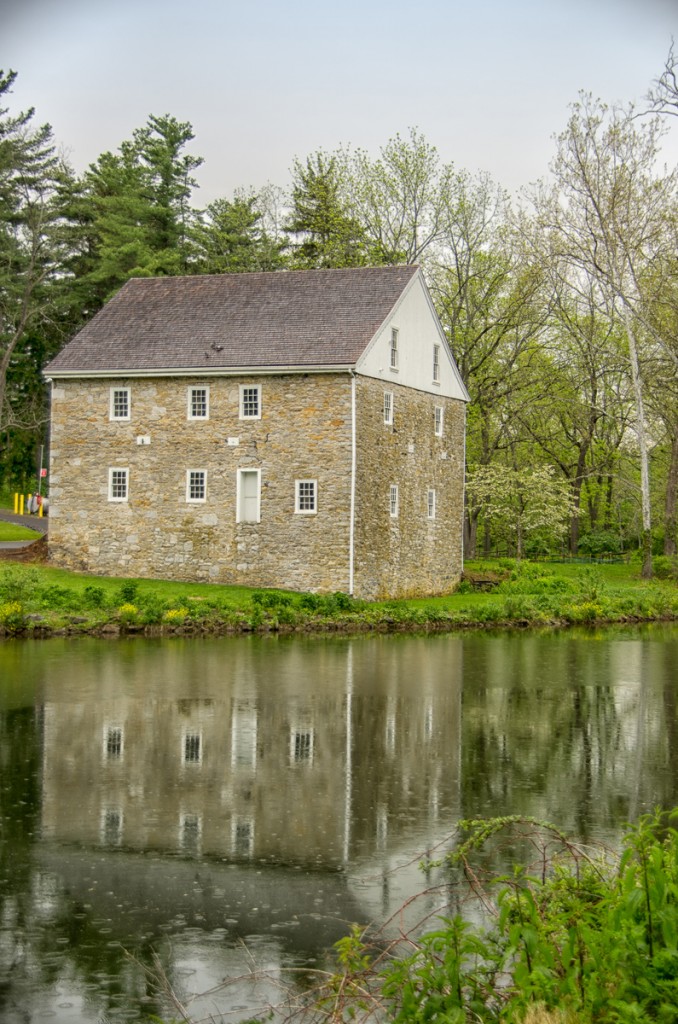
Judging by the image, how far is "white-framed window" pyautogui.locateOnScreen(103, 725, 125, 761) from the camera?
15437 millimetres

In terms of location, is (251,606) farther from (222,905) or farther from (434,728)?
(222,905)

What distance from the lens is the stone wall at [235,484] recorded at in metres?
35.5

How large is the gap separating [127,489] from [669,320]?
20.2m

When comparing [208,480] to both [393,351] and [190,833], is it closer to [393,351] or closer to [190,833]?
[393,351]

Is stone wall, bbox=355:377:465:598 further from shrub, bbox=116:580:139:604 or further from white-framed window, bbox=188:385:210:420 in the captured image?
shrub, bbox=116:580:139:604

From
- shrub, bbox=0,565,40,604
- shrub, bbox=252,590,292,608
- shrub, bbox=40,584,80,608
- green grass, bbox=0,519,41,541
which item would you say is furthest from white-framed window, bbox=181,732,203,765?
green grass, bbox=0,519,41,541

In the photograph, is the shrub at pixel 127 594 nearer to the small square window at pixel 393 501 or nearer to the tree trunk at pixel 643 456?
the small square window at pixel 393 501

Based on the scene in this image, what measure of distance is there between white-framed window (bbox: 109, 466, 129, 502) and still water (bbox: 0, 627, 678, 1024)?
12.4 meters

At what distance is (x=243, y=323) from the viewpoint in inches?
1501

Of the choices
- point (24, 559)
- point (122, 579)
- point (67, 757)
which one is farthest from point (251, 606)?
point (67, 757)

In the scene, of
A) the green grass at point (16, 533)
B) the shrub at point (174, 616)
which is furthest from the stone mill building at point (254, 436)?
the green grass at point (16, 533)

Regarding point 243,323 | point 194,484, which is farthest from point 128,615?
point 243,323

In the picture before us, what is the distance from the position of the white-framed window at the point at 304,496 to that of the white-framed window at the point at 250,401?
245 cm

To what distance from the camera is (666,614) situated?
37312 millimetres
